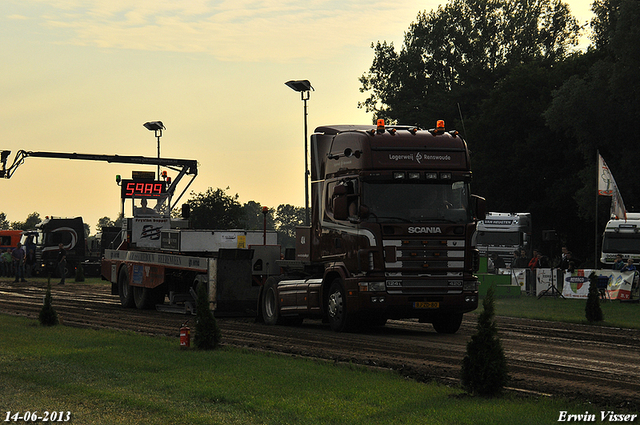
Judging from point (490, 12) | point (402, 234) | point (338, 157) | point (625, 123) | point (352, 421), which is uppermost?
point (490, 12)

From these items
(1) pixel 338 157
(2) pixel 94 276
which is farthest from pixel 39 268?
(1) pixel 338 157

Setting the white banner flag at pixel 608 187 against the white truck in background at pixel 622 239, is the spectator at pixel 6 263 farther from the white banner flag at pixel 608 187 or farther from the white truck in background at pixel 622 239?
the white banner flag at pixel 608 187

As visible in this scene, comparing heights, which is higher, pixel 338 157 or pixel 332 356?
pixel 338 157

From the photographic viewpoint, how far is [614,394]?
1025cm

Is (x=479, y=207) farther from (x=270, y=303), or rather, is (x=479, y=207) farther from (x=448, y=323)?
(x=270, y=303)

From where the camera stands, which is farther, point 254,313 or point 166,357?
point 254,313

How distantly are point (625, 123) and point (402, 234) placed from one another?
35.6 m

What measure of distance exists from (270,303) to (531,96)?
148 feet

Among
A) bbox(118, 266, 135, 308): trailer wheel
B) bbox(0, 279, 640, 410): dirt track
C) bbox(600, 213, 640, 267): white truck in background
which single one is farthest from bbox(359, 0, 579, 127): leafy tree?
bbox(0, 279, 640, 410): dirt track

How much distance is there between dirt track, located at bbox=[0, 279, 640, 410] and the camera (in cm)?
1131

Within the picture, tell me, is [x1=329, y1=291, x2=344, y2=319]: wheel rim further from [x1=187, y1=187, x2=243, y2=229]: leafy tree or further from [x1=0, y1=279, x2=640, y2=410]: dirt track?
[x1=187, y1=187, x2=243, y2=229]: leafy tree

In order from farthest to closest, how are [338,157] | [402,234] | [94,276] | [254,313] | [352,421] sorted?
[94,276], [254,313], [338,157], [402,234], [352,421]

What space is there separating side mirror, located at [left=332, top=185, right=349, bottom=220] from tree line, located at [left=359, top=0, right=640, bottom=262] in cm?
926

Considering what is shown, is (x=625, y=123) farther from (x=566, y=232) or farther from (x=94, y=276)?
(x=94, y=276)
